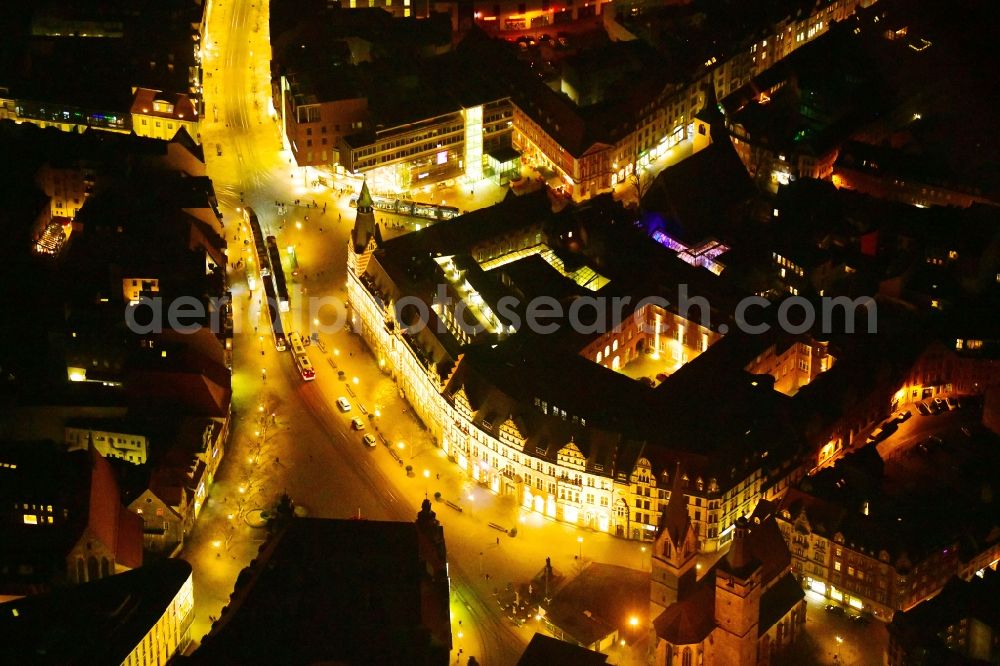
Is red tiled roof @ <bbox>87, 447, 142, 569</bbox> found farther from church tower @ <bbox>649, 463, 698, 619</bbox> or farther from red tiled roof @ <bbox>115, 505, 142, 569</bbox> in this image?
church tower @ <bbox>649, 463, 698, 619</bbox>

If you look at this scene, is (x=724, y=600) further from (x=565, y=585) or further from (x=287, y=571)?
(x=287, y=571)

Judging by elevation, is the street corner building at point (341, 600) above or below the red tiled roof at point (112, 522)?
Answer: below

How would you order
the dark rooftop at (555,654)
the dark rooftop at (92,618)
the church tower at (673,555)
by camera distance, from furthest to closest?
1. the church tower at (673,555)
2. the dark rooftop at (92,618)
3. the dark rooftop at (555,654)

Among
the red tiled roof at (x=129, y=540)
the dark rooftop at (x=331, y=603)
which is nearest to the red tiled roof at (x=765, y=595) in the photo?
the dark rooftop at (x=331, y=603)

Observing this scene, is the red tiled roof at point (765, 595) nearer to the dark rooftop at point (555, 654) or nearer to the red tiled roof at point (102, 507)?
the dark rooftop at point (555, 654)

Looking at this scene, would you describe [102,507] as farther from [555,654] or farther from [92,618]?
[555,654]

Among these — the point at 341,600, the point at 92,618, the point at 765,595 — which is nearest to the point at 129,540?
the point at 92,618
